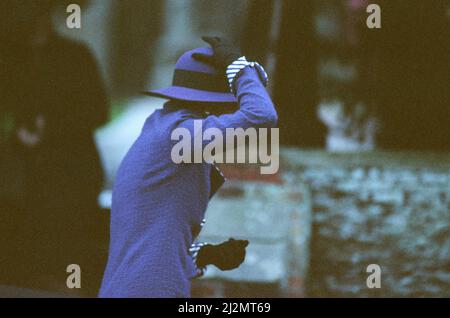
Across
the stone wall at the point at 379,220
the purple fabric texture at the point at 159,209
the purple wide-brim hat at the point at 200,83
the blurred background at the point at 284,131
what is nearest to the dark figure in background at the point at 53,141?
the blurred background at the point at 284,131

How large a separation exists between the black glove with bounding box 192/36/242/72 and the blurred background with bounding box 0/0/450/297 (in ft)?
6.74

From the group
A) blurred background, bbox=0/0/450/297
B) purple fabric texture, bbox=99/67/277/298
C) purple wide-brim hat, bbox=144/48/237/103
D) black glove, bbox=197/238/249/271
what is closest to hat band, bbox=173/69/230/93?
purple wide-brim hat, bbox=144/48/237/103

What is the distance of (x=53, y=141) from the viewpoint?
5203mm

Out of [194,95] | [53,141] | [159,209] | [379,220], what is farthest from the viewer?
[53,141]

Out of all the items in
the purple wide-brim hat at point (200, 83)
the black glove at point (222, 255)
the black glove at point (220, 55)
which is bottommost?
the black glove at point (222, 255)

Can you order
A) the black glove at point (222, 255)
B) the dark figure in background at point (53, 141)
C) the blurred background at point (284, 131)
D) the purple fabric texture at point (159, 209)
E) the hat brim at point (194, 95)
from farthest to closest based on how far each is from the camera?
the dark figure in background at point (53, 141) < the blurred background at point (284, 131) < the black glove at point (222, 255) < the hat brim at point (194, 95) < the purple fabric texture at point (159, 209)

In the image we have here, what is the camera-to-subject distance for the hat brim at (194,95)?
115 inches

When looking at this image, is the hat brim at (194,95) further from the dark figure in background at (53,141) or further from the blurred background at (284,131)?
the dark figure in background at (53,141)


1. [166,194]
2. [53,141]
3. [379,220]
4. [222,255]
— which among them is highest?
[53,141]

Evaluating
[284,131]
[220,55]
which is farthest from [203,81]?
[284,131]

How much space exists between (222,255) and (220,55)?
79 cm

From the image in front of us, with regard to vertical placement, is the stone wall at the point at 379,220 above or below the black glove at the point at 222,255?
above

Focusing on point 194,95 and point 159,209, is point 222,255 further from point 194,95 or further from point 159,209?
point 194,95

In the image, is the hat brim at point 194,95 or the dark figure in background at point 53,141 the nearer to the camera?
the hat brim at point 194,95
